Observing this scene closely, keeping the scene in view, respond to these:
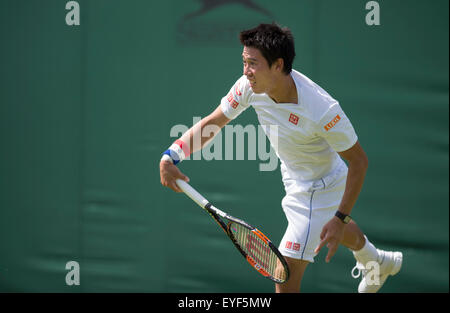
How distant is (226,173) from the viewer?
3.73 meters

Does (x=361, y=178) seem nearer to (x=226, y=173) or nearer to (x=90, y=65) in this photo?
(x=226, y=173)

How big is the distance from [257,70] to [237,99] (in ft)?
1.03

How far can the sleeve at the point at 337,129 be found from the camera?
262 cm

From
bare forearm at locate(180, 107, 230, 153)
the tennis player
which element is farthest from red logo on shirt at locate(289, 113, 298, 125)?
bare forearm at locate(180, 107, 230, 153)

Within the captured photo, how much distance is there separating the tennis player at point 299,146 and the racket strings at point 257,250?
16 cm

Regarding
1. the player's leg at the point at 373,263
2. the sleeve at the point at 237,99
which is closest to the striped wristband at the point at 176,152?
the sleeve at the point at 237,99

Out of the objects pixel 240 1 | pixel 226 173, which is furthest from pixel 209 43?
pixel 226 173

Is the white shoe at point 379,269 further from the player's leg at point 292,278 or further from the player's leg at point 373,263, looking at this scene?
the player's leg at point 292,278

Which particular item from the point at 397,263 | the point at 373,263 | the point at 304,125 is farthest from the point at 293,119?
the point at 397,263

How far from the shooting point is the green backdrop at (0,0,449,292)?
3477 millimetres

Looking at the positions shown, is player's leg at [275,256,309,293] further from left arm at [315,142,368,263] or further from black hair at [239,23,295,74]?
black hair at [239,23,295,74]

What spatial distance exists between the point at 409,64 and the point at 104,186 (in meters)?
2.17

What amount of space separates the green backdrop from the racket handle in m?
0.97

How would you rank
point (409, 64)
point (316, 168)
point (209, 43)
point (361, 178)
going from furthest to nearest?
point (209, 43)
point (409, 64)
point (316, 168)
point (361, 178)
